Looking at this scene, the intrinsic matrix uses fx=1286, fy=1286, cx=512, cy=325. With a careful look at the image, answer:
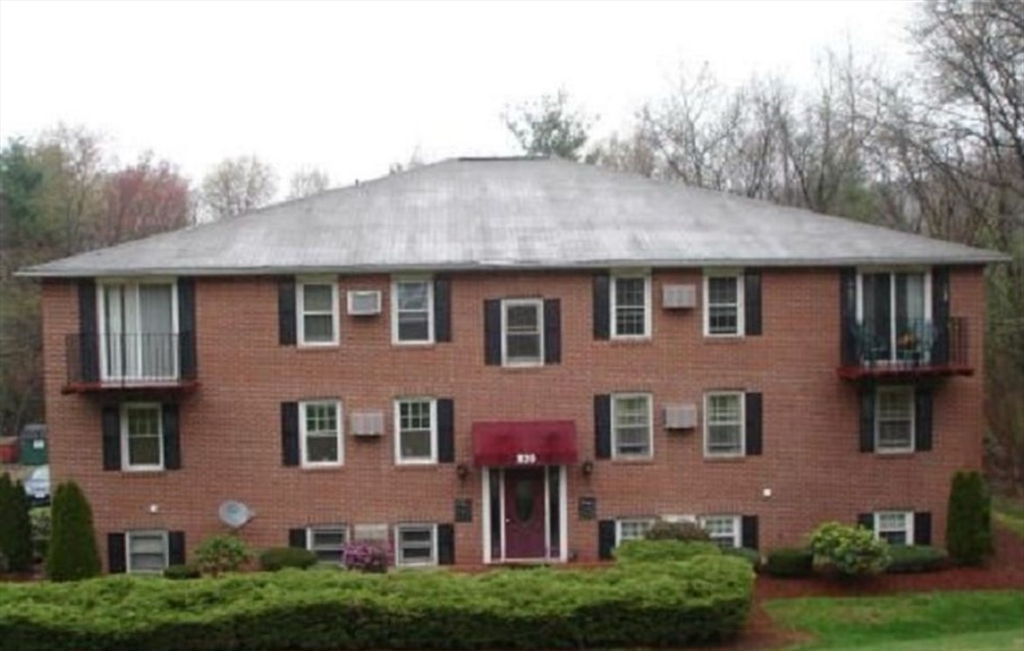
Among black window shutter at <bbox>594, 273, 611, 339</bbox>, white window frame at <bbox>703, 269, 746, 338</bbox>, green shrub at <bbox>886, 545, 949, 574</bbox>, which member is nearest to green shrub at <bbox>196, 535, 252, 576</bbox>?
black window shutter at <bbox>594, 273, 611, 339</bbox>

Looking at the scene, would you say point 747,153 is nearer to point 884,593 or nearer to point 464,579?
point 884,593

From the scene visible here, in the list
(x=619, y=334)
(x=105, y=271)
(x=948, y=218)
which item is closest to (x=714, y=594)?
(x=619, y=334)

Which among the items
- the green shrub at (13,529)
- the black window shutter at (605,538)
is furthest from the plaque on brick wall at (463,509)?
the green shrub at (13,529)

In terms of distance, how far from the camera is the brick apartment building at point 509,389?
953 inches

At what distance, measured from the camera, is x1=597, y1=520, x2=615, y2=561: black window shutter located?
24.8m

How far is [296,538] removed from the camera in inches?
969

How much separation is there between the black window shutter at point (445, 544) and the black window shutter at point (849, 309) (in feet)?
27.3

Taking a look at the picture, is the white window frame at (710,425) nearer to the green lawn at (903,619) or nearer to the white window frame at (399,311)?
the green lawn at (903,619)

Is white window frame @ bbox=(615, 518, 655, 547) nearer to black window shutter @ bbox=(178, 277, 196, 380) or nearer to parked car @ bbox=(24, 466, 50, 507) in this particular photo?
A: black window shutter @ bbox=(178, 277, 196, 380)

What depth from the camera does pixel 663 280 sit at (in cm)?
2450

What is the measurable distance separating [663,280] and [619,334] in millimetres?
1326

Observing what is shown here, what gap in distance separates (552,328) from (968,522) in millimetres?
8471

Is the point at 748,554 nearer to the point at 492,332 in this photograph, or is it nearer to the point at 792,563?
the point at 792,563

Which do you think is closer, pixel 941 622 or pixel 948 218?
pixel 941 622
